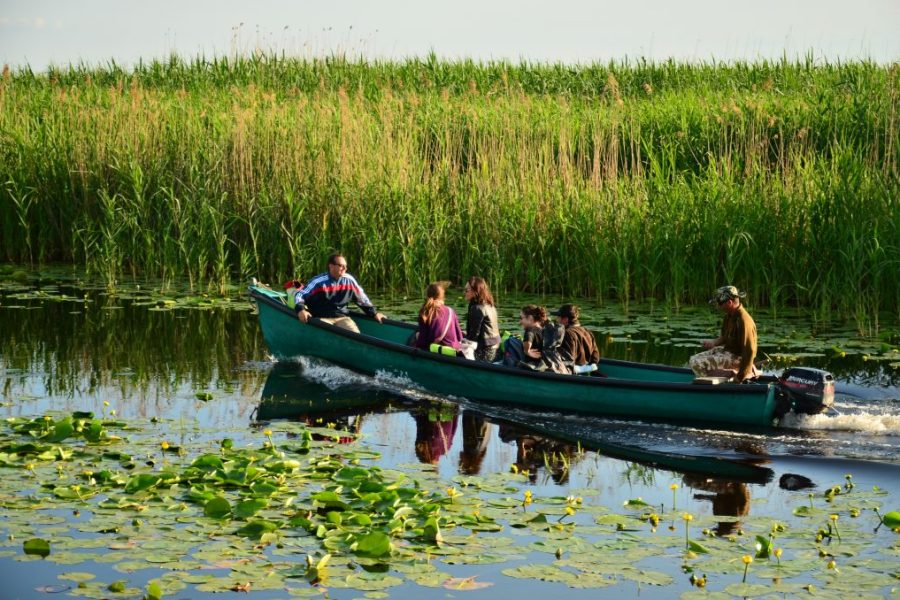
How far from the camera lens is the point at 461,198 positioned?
597 inches

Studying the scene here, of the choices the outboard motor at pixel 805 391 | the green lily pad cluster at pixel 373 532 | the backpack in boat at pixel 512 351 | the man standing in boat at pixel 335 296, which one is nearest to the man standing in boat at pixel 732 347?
the outboard motor at pixel 805 391

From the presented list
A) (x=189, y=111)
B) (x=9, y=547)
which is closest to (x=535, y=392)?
(x=9, y=547)

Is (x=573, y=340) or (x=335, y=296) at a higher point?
(x=335, y=296)

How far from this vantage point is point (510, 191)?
1492cm

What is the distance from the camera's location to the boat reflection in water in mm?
7754

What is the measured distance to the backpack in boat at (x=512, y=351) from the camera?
1039 centimetres

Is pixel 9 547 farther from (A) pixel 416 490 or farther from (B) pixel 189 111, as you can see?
(B) pixel 189 111

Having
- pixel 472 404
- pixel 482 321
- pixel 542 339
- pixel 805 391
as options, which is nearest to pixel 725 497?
pixel 805 391

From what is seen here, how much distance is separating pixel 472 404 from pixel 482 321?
2.70 ft

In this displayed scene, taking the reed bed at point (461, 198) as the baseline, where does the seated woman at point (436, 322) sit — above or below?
below

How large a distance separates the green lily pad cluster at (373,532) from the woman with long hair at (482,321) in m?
3.03

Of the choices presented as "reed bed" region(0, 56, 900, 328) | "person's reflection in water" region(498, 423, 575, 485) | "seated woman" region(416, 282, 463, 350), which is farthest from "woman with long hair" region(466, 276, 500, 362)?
"reed bed" region(0, 56, 900, 328)

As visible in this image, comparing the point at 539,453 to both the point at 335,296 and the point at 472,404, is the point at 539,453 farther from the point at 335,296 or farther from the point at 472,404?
the point at 335,296

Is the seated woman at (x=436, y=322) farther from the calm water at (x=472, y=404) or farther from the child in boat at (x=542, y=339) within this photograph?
the child in boat at (x=542, y=339)
